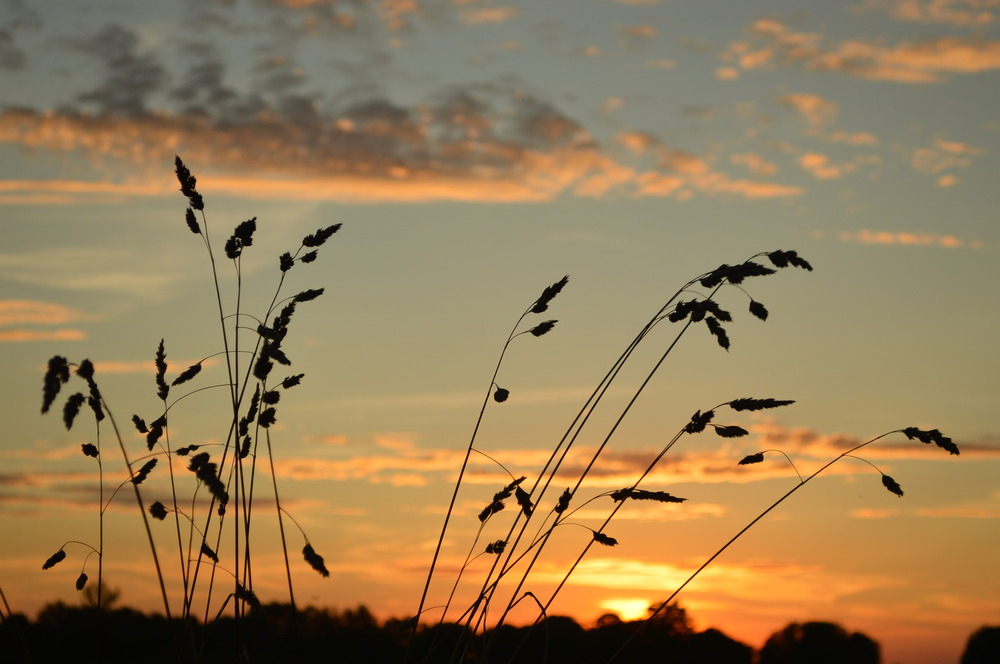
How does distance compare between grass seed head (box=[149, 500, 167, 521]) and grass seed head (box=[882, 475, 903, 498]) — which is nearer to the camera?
grass seed head (box=[149, 500, 167, 521])

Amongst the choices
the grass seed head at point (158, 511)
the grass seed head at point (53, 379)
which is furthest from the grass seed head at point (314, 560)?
the grass seed head at point (53, 379)

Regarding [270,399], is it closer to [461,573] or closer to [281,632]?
[461,573]

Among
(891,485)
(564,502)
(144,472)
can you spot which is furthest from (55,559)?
(891,485)

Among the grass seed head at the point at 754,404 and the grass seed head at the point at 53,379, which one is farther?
the grass seed head at the point at 754,404

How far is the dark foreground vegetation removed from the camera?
400 cm

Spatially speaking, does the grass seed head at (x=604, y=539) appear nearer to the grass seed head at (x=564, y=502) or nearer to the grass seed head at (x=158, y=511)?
the grass seed head at (x=564, y=502)

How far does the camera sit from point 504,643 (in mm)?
4219

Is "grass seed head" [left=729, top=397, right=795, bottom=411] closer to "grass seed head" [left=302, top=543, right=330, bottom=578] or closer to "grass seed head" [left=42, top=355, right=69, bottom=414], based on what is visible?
"grass seed head" [left=302, top=543, right=330, bottom=578]

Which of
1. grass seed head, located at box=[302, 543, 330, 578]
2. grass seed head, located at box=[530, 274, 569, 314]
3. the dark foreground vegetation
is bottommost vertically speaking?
the dark foreground vegetation

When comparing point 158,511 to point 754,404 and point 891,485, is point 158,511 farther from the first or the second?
point 891,485

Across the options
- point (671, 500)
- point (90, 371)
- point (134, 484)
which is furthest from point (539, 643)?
point (90, 371)

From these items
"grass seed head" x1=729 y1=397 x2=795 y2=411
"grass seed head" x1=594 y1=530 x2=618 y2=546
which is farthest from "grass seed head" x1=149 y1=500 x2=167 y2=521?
"grass seed head" x1=729 y1=397 x2=795 y2=411

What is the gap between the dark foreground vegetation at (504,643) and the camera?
400 cm

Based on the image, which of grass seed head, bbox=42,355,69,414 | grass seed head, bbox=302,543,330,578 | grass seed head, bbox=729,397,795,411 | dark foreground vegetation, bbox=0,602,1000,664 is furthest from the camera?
dark foreground vegetation, bbox=0,602,1000,664
